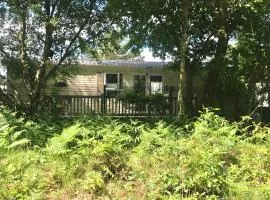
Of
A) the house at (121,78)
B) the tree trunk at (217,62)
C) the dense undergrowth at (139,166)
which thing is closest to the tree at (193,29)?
the tree trunk at (217,62)

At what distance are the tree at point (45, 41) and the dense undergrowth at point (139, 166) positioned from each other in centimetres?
660

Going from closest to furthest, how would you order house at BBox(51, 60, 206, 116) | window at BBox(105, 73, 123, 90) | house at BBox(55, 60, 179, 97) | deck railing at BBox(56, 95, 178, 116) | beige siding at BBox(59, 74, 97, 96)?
1. deck railing at BBox(56, 95, 178, 116)
2. house at BBox(51, 60, 206, 116)
3. beige siding at BBox(59, 74, 97, 96)
4. house at BBox(55, 60, 179, 97)
5. window at BBox(105, 73, 123, 90)

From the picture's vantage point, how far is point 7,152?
26.0 feet

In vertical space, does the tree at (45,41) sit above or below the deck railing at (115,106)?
above

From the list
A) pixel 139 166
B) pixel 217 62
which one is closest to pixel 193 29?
pixel 217 62

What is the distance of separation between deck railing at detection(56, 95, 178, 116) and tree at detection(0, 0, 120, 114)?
4.74 meters

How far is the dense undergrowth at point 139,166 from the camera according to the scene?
657 cm

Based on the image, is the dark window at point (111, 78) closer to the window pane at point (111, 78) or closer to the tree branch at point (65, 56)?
the window pane at point (111, 78)

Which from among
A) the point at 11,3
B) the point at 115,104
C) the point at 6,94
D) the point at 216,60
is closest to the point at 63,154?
the point at 11,3

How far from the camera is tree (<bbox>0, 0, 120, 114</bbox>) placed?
1499 centimetres

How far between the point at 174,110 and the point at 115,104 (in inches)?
111

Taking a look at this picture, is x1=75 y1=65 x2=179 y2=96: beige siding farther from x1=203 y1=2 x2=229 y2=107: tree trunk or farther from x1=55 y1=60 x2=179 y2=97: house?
x1=203 y1=2 x2=229 y2=107: tree trunk

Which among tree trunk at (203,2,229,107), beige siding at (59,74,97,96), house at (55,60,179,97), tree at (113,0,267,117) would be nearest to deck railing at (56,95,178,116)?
tree at (113,0,267,117)

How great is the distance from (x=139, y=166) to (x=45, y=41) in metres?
8.98
